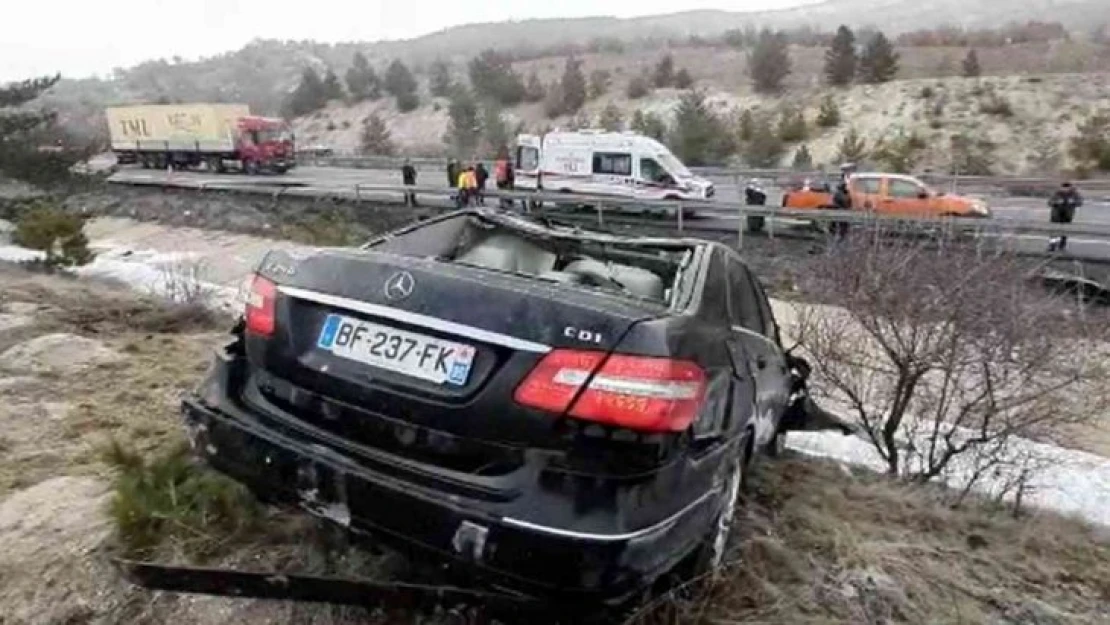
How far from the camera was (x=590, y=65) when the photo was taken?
6244 cm

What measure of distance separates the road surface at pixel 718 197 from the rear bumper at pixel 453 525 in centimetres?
1113

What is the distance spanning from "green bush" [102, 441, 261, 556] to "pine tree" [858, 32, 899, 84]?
127 ft

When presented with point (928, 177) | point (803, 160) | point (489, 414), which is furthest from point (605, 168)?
point (489, 414)

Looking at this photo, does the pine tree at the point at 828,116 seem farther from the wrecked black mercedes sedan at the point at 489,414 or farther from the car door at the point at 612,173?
the wrecked black mercedes sedan at the point at 489,414

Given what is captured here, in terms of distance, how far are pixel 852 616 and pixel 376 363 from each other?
170 centimetres

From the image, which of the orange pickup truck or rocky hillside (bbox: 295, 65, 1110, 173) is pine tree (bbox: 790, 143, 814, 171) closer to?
rocky hillside (bbox: 295, 65, 1110, 173)

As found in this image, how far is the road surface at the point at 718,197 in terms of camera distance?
15430mm

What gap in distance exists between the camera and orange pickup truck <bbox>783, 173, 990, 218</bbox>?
17.7 meters

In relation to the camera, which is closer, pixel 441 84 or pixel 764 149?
pixel 764 149

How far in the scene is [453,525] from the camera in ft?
7.06

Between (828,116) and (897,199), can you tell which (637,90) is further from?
(897,199)

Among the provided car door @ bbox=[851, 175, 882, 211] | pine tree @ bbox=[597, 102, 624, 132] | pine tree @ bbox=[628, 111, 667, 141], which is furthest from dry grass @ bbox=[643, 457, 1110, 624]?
pine tree @ bbox=[597, 102, 624, 132]

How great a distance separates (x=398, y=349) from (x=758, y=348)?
1.67 metres

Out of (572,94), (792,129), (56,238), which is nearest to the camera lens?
(56,238)
